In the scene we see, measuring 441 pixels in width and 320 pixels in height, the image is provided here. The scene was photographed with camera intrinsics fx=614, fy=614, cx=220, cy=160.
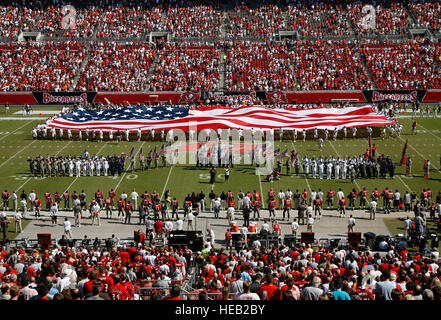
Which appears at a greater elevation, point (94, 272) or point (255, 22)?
point (255, 22)

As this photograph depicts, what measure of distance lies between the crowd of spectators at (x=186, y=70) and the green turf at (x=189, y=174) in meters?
16.8

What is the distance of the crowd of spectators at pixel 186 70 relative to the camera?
54.2 meters

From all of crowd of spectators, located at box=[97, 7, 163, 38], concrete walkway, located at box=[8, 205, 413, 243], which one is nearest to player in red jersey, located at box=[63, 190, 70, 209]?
concrete walkway, located at box=[8, 205, 413, 243]

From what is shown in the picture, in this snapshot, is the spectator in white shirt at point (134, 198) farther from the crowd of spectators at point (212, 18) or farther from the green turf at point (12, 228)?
the crowd of spectators at point (212, 18)

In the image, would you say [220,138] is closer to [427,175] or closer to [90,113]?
[90,113]

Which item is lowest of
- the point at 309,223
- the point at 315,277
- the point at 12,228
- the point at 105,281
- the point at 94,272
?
the point at 12,228

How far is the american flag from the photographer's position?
38406mm

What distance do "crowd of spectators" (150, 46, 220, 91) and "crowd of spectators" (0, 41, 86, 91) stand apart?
800 centimetres

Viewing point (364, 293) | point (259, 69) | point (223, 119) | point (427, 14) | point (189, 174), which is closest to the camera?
point (364, 293)

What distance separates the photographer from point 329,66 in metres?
56.2

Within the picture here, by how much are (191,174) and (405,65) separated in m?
32.2

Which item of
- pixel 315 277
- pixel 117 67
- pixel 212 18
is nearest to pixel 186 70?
pixel 117 67

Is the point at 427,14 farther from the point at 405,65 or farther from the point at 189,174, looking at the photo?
the point at 189,174
